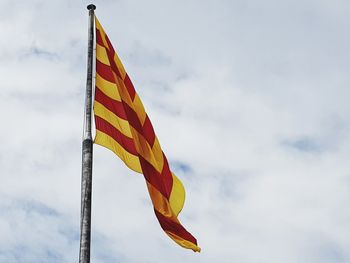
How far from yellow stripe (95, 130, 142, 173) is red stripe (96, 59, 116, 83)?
5.50ft

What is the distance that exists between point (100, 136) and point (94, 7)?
11.5ft

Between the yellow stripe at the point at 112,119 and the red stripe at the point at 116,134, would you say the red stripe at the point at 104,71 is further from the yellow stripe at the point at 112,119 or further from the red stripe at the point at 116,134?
the red stripe at the point at 116,134

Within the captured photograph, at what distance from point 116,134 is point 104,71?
171 centimetres

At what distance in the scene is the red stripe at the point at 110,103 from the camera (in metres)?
16.2

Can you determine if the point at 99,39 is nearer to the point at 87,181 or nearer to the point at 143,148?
the point at 143,148

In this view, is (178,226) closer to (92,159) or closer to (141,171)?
(141,171)

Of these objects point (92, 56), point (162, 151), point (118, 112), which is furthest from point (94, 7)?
point (162, 151)

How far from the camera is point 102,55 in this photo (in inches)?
666

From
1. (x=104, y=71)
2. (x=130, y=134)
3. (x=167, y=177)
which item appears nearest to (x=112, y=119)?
(x=130, y=134)

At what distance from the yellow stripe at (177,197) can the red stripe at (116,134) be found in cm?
205

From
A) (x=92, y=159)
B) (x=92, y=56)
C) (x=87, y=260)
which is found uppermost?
(x=92, y=56)

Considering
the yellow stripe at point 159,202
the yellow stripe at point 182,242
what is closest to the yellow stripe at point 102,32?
the yellow stripe at point 159,202

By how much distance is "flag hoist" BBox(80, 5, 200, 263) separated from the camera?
52.1 feet

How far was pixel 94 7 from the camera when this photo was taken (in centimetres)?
1689
